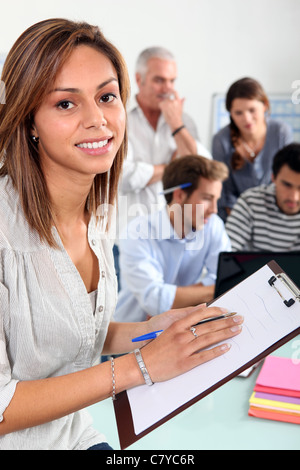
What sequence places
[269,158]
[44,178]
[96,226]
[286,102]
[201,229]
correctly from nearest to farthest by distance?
1. [44,178]
2. [96,226]
3. [201,229]
4. [269,158]
5. [286,102]

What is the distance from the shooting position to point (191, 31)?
379cm

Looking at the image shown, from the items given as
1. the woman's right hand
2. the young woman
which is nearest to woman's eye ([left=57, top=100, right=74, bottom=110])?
the young woman

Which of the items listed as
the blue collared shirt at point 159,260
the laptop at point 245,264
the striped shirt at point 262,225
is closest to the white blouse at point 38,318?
the laptop at point 245,264

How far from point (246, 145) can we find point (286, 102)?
3.66 feet

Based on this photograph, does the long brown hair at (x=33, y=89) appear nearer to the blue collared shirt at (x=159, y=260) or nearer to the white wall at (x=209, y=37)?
the blue collared shirt at (x=159, y=260)

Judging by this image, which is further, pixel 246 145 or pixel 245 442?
pixel 246 145

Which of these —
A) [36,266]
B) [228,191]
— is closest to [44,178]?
[36,266]

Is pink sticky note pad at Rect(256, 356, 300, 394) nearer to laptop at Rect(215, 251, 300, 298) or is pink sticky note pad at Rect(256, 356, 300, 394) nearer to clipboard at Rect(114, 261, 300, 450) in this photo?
laptop at Rect(215, 251, 300, 298)

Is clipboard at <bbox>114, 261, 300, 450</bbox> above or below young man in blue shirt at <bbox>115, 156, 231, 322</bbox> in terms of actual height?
above

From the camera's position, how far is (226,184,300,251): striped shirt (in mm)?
2193

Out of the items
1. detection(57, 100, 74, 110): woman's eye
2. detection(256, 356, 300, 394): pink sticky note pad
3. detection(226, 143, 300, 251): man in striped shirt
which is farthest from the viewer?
detection(226, 143, 300, 251): man in striped shirt

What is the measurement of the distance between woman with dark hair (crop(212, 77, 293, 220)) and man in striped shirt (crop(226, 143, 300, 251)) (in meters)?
0.54

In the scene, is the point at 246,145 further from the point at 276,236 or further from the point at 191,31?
the point at 191,31

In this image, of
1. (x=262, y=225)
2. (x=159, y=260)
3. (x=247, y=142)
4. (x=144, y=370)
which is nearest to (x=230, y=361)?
(x=144, y=370)
